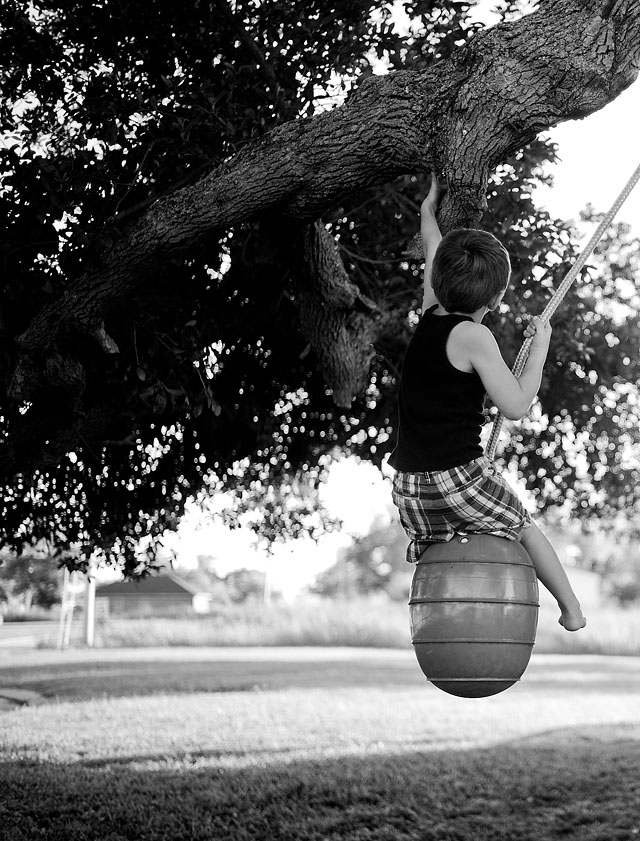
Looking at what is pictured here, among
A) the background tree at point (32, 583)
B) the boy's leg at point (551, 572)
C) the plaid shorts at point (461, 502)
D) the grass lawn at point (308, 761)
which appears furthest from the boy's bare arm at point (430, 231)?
the background tree at point (32, 583)

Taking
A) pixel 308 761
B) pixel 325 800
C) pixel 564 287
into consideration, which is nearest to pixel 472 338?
pixel 564 287

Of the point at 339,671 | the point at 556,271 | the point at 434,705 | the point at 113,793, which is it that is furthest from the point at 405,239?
the point at 339,671

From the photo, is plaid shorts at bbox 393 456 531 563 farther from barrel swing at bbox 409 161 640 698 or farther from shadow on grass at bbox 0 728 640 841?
shadow on grass at bbox 0 728 640 841

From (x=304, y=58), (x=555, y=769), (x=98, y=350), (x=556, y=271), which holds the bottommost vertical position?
(x=555, y=769)

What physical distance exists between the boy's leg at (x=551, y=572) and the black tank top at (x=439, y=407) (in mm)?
499

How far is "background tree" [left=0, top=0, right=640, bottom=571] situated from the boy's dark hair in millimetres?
598

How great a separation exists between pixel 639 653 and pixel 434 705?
20.4 m

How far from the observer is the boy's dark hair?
455 cm

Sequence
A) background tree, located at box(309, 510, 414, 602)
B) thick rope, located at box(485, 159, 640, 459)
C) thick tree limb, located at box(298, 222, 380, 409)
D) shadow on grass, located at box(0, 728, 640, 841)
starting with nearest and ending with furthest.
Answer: thick rope, located at box(485, 159, 640, 459) → thick tree limb, located at box(298, 222, 380, 409) → shadow on grass, located at box(0, 728, 640, 841) → background tree, located at box(309, 510, 414, 602)

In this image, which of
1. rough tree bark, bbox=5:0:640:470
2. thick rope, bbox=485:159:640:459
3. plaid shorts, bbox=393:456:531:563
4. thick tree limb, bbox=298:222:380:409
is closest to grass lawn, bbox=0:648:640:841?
thick tree limb, bbox=298:222:380:409

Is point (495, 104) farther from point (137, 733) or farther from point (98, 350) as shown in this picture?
point (137, 733)

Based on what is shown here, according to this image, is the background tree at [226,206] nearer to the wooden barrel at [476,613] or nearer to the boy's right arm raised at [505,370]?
the boy's right arm raised at [505,370]

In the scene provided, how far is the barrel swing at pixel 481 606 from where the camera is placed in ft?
14.7

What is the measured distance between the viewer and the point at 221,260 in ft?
27.6
